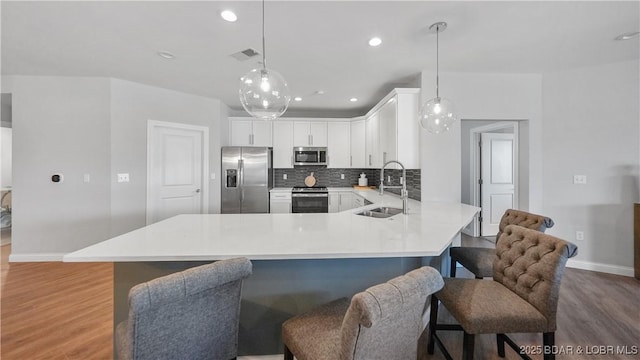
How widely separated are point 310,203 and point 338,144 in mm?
1327

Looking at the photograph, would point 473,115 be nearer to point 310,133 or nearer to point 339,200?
point 339,200

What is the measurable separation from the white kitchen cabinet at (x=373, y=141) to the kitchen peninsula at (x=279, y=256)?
2.45 meters

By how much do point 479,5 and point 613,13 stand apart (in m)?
1.14

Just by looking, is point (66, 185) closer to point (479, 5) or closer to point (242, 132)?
point (242, 132)

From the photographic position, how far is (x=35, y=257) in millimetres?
3516

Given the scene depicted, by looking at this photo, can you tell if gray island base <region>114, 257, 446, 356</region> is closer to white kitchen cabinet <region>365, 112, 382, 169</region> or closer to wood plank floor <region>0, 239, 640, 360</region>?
wood plank floor <region>0, 239, 640, 360</region>

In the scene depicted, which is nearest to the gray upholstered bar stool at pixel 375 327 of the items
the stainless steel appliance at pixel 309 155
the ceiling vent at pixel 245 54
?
the ceiling vent at pixel 245 54

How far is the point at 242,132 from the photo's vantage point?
5.09 metres

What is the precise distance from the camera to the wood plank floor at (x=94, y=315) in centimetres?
187

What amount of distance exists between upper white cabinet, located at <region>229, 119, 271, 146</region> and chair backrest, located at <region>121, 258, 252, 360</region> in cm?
418

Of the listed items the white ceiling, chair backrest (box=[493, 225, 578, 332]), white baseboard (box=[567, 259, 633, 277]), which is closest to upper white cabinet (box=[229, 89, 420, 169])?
the white ceiling

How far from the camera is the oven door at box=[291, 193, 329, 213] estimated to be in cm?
483

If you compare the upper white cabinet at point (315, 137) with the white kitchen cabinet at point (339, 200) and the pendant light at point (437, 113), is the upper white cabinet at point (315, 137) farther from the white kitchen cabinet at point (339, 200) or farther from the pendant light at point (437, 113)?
the pendant light at point (437, 113)

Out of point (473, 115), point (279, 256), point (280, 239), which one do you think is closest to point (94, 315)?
point (280, 239)
